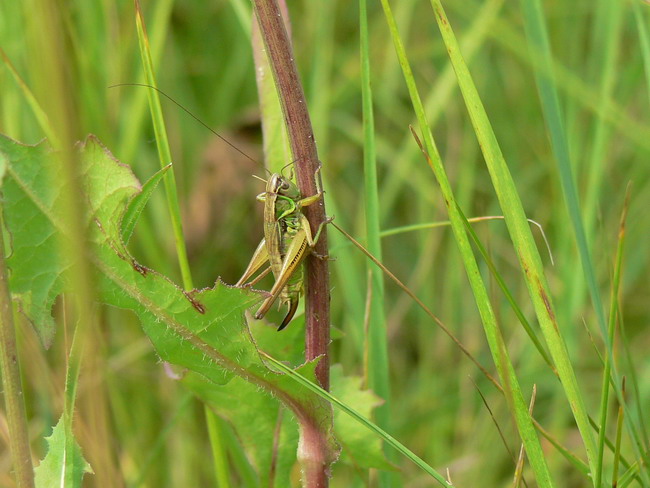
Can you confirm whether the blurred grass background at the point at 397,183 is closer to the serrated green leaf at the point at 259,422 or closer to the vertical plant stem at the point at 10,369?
the serrated green leaf at the point at 259,422

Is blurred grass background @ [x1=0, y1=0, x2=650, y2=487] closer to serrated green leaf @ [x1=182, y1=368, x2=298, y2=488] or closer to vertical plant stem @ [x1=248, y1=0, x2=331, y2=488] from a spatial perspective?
serrated green leaf @ [x1=182, y1=368, x2=298, y2=488]

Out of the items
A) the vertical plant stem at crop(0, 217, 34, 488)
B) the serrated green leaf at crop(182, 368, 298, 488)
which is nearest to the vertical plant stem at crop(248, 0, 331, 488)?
the serrated green leaf at crop(182, 368, 298, 488)

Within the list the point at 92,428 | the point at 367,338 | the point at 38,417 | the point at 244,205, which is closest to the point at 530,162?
the point at 244,205

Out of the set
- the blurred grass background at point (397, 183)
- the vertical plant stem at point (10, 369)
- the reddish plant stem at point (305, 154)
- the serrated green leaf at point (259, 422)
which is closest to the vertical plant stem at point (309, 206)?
the reddish plant stem at point (305, 154)

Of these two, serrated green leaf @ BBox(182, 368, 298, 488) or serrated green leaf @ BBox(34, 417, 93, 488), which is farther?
serrated green leaf @ BBox(182, 368, 298, 488)

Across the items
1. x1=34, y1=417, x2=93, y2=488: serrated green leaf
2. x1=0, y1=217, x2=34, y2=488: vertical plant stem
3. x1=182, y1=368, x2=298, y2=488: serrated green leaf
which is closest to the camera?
x1=0, y1=217, x2=34, y2=488: vertical plant stem

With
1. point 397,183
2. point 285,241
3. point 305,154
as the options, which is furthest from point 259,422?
point 397,183
